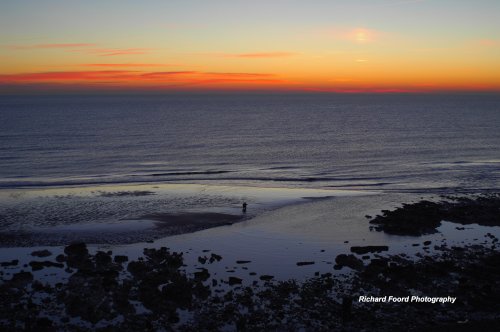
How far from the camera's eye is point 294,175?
5381 centimetres

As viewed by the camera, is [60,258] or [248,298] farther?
[60,258]

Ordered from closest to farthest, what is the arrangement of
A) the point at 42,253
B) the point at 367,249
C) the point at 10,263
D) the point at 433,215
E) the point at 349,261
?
the point at 10,263 → the point at 349,261 → the point at 42,253 → the point at 367,249 → the point at 433,215

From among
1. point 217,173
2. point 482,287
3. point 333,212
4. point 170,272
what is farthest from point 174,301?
point 217,173

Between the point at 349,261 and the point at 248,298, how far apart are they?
7.03 m

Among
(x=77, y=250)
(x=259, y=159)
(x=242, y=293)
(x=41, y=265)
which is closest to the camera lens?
(x=242, y=293)

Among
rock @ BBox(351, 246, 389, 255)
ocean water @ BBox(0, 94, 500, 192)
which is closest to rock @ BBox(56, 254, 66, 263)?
rock @ BBox(351, 246, 389, 255)

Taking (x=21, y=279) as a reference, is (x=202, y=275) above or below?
above

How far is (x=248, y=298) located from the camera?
1894cm

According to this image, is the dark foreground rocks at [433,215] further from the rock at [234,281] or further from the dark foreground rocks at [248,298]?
the rock at [234,281]

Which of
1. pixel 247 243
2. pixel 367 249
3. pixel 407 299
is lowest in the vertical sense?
pixel 247 243

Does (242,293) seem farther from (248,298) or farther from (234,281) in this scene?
(234,281)

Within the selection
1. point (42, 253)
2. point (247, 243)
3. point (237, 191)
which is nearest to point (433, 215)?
point (247, 243)

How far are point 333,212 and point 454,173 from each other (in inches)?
962

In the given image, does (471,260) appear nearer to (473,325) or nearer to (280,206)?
(473,325)
